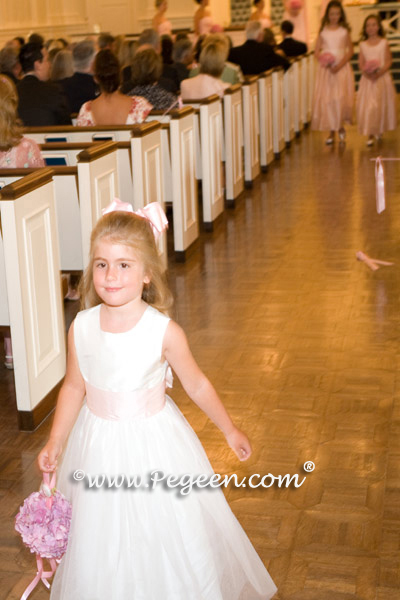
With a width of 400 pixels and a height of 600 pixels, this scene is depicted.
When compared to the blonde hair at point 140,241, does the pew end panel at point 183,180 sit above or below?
below

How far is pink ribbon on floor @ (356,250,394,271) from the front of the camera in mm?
6739

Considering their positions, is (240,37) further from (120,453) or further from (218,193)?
(120,453)

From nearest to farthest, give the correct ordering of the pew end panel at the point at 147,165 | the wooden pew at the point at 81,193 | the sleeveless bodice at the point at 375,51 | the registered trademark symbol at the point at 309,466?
1. the registered trademark symbol at the point at 309,466
2. the wooden pew at the point at 81,193
3. the pew end panel at the point at 147,165
4. the sleeveless bodice at the point at 375,51

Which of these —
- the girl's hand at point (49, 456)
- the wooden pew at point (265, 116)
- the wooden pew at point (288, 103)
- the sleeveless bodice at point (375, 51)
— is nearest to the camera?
the girl's hand at point (49, 456)

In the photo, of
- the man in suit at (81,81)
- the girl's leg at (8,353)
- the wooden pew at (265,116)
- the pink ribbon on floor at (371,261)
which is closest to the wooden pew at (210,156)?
the man in suit at (81,81)

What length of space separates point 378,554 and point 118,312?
125cm

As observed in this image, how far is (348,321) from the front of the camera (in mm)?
5602

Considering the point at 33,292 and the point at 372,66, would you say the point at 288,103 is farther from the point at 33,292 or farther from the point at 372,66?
the point at 33,292

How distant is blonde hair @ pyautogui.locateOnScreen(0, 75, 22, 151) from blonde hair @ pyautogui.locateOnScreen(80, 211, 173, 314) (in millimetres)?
2265

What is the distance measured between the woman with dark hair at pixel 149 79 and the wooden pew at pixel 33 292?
3.76 metres

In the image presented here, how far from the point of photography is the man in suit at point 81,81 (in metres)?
8.78

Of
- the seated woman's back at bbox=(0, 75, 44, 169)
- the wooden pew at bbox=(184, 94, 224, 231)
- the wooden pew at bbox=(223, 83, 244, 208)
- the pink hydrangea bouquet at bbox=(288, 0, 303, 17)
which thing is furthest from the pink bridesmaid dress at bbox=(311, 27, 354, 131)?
the seated woman's back at bbox=(0, 75, 44, 169)

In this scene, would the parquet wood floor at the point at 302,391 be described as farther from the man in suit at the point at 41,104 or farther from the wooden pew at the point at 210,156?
the man in suit at the point at 41,104

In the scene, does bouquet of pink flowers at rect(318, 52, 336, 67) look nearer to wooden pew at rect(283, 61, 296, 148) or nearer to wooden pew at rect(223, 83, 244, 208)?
wooden pew at rect(283, 61, 296, 148)
